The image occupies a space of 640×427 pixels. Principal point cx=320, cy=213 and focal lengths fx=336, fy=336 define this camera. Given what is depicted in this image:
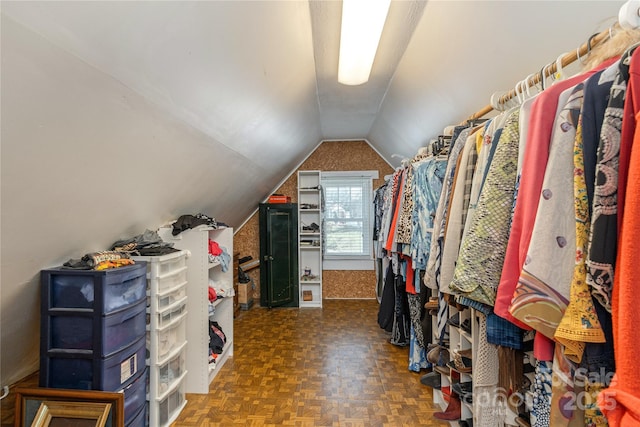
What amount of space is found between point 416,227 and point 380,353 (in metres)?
1.72

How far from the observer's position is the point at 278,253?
4.72 meters

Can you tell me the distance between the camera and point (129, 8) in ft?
3.18

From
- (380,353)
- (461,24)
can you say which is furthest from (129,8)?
(380,353)

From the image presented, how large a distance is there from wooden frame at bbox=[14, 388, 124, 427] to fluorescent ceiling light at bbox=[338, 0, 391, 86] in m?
1.96

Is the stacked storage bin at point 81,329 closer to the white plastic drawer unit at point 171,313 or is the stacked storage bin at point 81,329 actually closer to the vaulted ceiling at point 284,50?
the white plastic drawer unit at point 171,313

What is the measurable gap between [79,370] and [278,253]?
127 inches

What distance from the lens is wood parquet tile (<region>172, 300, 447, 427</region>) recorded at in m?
2.11

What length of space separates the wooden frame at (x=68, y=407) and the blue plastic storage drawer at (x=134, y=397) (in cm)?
18

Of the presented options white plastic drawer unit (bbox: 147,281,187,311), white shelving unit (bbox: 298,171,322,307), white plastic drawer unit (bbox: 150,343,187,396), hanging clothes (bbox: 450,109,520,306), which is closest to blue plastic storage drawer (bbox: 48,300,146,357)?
white plastic drawer unit (bbox: 147,281,187,311)

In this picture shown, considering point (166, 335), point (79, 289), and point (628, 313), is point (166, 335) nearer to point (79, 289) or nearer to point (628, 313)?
point (79, 289)

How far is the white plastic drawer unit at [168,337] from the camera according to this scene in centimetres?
196

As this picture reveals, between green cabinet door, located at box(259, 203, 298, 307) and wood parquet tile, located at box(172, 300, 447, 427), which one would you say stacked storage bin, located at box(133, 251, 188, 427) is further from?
green cabinet door, located at box(259, 203, 298, 307)

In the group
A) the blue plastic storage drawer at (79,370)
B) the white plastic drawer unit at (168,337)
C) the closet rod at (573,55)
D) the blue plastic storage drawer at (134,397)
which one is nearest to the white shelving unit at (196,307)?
the white plastic drawer unit at (168,337)

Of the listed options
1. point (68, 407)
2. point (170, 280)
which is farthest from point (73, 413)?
point (170, 280)
